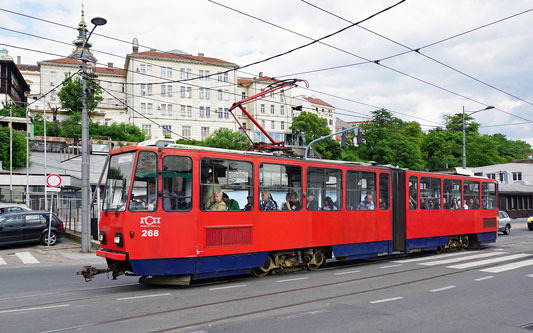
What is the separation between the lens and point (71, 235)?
73.6 feet

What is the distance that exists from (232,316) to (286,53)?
8.85 metres

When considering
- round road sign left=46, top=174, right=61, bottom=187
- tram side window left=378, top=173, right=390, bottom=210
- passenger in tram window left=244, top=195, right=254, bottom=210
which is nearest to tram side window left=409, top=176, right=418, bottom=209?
tram side window left=378, top=173, right=390, bottom=210

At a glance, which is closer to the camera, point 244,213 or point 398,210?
point 244,213

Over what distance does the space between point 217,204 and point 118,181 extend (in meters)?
2.05

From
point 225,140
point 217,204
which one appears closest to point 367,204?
point 217,204

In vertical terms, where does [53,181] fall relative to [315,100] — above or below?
below

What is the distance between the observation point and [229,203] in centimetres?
1053

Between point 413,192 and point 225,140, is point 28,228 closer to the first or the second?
point 413,192

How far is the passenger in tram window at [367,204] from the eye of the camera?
1376 cm

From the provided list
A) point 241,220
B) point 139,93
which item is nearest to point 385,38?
point 241,220

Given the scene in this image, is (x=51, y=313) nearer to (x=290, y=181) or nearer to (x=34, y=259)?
(x=290, y=181)

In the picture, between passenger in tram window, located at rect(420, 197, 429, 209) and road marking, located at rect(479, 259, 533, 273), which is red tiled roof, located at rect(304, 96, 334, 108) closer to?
passenger in tram window, located at rect(420, 197, 429, 209)

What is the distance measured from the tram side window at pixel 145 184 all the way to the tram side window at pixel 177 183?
209 millimetres

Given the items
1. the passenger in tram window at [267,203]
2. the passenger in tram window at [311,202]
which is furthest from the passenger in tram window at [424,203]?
the passenger in tram window at [267,203]
